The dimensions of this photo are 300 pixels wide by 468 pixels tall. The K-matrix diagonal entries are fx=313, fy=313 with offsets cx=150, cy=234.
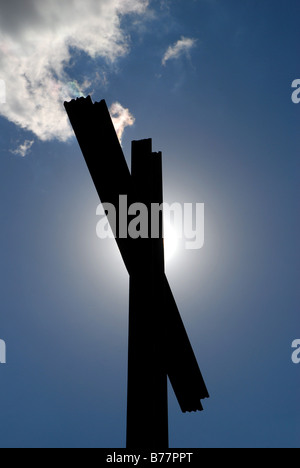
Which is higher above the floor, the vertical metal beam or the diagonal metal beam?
the diagonal metal beam

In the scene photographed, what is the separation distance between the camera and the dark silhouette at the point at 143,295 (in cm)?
141

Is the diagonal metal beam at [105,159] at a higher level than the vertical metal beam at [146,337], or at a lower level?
higher

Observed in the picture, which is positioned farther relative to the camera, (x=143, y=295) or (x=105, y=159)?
(x=105, y=159)

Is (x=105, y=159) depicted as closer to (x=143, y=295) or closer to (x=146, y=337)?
(x=143, y=295)

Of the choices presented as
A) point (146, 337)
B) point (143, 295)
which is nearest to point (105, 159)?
point (143, 295)

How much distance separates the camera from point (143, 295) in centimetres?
168

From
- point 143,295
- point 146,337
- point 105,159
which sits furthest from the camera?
point 105,159

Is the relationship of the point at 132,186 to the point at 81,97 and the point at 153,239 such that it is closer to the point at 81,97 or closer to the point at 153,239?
the point at 153,239

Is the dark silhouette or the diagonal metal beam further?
the diagonal metal beam

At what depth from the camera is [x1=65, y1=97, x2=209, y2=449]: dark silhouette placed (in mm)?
1407

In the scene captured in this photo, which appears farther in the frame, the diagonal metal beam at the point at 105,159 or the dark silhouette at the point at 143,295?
the diagonal metal beam at the point at 105,159

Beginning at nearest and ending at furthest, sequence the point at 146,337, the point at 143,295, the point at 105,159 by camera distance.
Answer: the point at 146,337 → the point at 143,295 → the point at 105,159
